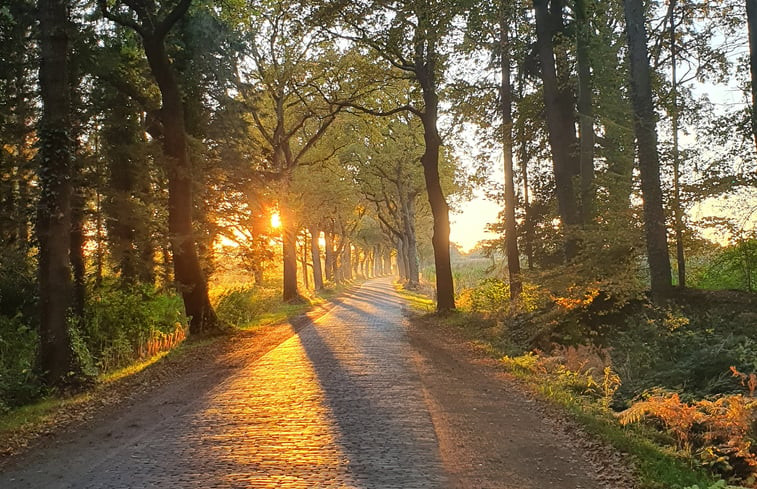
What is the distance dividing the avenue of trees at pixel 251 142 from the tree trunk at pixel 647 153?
0.04 m

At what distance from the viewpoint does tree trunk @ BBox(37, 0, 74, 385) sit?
9.33m

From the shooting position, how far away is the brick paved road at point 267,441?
17.1 ft

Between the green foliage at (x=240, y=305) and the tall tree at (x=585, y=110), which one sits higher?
the tall tree at (x=585, y=110)

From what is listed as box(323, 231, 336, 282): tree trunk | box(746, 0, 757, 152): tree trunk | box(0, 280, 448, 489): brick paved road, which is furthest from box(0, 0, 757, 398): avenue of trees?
box(323, 231, 336, 282): tree trunk

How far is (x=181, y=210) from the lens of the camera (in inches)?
643

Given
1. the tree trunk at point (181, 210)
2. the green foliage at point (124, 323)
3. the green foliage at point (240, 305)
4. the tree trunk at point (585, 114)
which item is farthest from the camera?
the green foliage at point (240, 305)

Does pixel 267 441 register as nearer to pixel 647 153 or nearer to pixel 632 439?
pixel 632 439

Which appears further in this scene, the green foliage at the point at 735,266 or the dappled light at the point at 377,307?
the green foliage at the point at 735,266

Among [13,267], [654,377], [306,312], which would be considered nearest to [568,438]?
[654,377]

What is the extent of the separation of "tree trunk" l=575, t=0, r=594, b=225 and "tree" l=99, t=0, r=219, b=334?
10742 millimetres

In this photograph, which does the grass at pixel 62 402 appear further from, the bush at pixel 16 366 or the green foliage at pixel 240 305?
the green foliage at pixel 240 305

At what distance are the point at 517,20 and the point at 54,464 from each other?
1896 cm

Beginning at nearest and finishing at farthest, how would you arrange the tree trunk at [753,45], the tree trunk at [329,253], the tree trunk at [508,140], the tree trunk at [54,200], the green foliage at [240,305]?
1. the tree trunk at [54,200]
2. the tree trunk at [753,45]
3. the tree trunk at [508,140]
4. the green foliage at [240,305]
5. the tree trunk at [329,253]

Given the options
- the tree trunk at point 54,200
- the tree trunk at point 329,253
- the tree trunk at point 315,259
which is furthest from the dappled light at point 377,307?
the tree trunk at point 329,253
